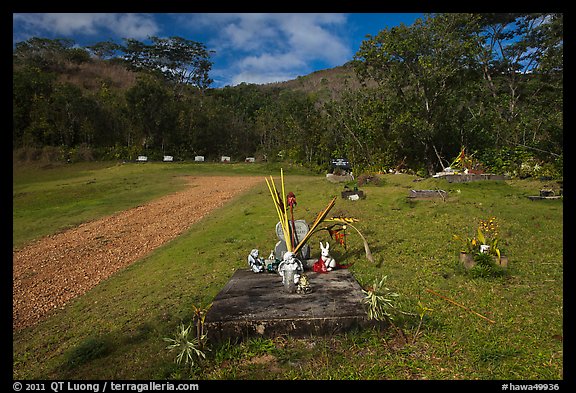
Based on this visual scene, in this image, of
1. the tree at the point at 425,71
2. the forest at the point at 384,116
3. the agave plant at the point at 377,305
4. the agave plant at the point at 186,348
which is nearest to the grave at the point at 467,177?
the forest at the point at 384,116

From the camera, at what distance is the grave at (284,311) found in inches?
172

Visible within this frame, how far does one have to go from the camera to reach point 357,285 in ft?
18.0

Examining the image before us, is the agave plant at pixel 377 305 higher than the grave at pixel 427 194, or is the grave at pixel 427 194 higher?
the grave at pixel 427 194

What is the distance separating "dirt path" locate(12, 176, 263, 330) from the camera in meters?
7.29

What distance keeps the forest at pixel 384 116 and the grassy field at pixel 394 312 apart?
4.04m

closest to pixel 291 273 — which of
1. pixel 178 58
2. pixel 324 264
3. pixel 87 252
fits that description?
Result: pixel 324 264

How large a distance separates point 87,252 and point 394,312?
330 inches

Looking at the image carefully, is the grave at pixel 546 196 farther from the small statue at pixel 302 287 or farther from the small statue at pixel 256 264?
the small statue at pixel 302 287

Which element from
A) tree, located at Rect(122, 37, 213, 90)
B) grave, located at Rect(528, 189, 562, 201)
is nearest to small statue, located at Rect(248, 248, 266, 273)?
grave, located at Rect(528, 189, 562, 201)

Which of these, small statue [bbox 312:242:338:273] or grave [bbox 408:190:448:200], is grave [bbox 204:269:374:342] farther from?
grave [bbox 408:190:448:200]

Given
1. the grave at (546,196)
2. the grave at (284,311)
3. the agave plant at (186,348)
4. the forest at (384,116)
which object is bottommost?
the agave plant at (186,348)

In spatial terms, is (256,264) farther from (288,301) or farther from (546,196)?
(546,196)

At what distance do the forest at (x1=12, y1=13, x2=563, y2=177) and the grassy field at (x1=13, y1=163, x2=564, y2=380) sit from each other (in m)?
4.04

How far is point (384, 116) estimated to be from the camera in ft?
71.5
